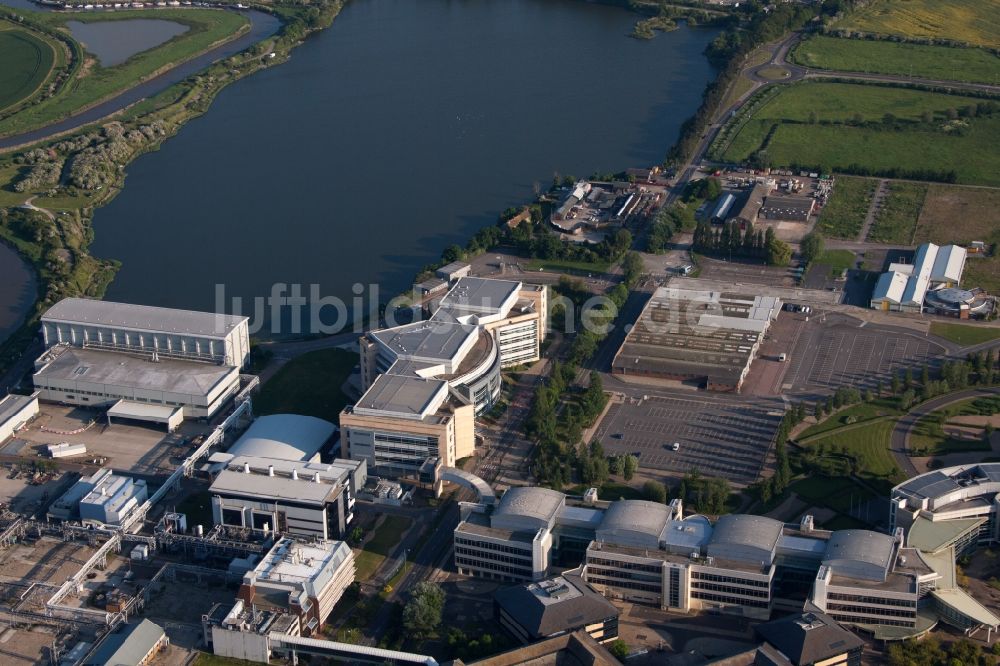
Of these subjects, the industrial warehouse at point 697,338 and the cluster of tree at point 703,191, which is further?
the cluster of tree at point 703,191

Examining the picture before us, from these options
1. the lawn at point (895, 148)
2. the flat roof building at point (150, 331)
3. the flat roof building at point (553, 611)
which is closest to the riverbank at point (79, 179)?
the flat roof building at point (150, 331)

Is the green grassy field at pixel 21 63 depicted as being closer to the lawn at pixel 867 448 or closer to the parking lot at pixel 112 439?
the parking lot at pixel 112 439

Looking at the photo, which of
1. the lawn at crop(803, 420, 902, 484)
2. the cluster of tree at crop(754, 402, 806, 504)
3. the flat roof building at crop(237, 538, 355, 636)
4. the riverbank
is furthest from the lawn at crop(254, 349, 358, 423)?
the lawn at crop(803, 420, 902, 484)

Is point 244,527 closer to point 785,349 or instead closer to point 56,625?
point 56,625

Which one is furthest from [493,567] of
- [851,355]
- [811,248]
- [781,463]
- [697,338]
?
[811,248]

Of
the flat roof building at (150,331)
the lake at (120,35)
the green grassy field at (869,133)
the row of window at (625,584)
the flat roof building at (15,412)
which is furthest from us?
the lake at (120,35)

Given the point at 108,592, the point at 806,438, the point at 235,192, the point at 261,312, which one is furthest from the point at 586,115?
the point at 108,592

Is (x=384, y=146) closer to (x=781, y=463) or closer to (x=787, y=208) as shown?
(x=787, y=208)
